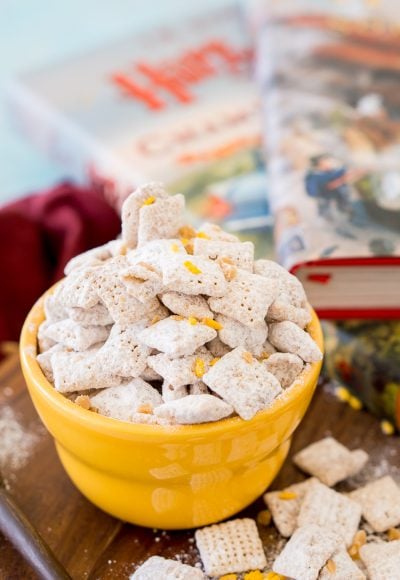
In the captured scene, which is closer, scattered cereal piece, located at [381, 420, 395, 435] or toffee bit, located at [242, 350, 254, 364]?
toffee bit, located at [242, 350, 254, 364]

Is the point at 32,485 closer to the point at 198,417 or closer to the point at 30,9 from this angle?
the point at 198,417

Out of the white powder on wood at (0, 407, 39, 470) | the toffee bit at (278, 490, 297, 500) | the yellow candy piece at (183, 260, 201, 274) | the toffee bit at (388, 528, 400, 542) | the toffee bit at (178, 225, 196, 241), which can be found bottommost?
the toffee bit at (388, 528, 400, 542)

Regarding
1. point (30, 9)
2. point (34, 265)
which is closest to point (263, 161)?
point (34, 265)

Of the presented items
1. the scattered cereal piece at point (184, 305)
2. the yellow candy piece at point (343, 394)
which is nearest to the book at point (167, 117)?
the yellow candy piece at point (343, 394)

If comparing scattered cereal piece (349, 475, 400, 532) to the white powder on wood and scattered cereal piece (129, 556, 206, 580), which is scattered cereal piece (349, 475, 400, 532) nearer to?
scattered cereal piece (129, 556, 206, 580)

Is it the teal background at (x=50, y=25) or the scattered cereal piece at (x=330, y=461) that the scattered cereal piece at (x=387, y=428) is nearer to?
the scattered cereal piece at (x=330, y=461)

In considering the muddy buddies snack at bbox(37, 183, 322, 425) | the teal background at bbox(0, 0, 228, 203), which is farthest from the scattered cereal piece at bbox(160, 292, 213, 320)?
the teal background at bbox(0, 0, 228, 203)
